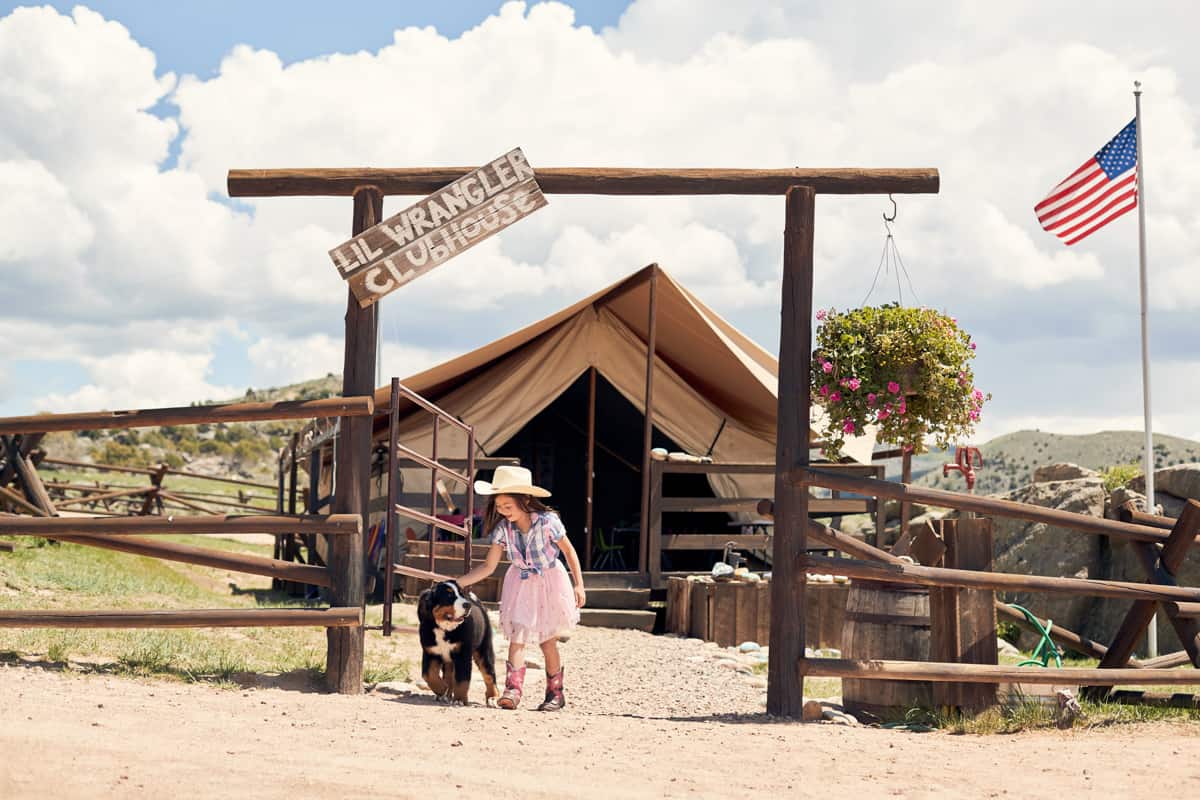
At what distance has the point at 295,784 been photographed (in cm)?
372

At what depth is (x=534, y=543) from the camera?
5934 millimetres

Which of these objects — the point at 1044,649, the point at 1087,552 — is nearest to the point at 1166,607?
the point at 1044,649

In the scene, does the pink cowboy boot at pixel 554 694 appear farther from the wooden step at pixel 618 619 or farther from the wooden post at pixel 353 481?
the wooden step at pixel 618 619

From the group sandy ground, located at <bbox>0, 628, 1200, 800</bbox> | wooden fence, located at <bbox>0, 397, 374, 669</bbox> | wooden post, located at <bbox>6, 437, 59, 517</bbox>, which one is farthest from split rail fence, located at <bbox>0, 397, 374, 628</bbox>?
wooden post, located at <bbox>6, 437, 59, 517</bbox>

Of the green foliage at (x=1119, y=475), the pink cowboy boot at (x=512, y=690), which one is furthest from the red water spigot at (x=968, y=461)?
the green foliage at (x=1119, y=475)

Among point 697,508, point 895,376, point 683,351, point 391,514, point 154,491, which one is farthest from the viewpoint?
point 154,491

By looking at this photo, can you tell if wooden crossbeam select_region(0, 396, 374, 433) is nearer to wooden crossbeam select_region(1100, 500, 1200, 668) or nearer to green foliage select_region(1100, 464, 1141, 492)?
wooden crossbeam select_region(1100, 500, 1200, 668)

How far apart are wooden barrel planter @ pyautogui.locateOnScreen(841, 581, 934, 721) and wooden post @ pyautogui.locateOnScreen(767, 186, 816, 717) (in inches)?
12.1

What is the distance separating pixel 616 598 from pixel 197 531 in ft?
16.9

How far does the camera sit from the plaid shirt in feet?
19.4

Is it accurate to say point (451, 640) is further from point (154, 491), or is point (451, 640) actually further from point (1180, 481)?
point (154, 491)

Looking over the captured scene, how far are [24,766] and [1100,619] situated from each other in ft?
31.6

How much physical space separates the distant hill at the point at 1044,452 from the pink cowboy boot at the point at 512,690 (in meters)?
33.6

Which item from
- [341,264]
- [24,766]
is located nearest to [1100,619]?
[341,264]
